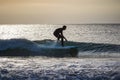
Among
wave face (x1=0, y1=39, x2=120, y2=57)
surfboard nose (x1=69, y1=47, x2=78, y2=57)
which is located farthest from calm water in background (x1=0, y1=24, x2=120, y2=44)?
surfboard nose (x1=69, y1=47, x2=78, y2=57)

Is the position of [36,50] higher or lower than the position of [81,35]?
higher

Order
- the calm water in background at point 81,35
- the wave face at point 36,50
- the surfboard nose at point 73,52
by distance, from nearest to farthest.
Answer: the surfboard nose at point 73,52, the wave face at point 36,50, the calm water in background at point 81,35

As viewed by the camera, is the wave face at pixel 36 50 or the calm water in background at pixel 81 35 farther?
the calm water in background at pixel 81 35

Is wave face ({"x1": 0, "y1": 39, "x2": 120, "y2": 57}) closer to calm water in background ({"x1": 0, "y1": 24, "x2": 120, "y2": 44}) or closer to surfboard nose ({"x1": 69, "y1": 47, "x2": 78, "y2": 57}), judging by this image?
surfboard nose ({"x1": 69, "y1": 47, "x2": 78, "y2": 57})

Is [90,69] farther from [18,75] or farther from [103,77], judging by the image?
[18,75]

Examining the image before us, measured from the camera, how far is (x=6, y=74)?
1370 centimetres

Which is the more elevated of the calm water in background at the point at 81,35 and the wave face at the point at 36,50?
the wave face at the point at 36,50

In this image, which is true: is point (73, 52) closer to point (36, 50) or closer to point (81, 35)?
point (36, 50)

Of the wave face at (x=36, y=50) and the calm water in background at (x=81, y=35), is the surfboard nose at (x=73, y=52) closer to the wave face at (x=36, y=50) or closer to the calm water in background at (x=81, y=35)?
the wave face at (x=36, y=50)

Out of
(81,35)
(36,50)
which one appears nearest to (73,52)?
(36,50)

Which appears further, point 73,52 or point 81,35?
point 81,35

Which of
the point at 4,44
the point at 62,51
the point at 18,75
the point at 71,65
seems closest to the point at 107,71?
the point at 71,65

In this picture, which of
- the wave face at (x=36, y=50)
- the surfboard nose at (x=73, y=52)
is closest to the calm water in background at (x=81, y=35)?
the wave face at (x=36, y=50)

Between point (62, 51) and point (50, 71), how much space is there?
24.4 ft
